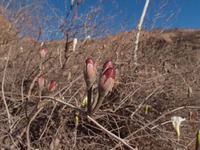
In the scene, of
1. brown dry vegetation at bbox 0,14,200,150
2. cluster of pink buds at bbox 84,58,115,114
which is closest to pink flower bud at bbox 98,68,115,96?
cluster of pink buds at bbox 84,58,115,114

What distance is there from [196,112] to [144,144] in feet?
1.76

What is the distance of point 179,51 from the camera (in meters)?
3.55

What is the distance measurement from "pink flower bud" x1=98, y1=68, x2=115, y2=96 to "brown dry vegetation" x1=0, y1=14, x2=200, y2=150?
0.61 metres

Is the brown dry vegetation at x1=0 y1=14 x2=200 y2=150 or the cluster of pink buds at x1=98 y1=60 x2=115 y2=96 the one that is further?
the brown dry vegetation at x1=0 y1=14 x2=200 y2=150

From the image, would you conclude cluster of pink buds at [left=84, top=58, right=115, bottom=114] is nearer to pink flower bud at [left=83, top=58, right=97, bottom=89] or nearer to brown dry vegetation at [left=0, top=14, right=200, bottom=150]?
pink flower bud at [left=83, top=58, right=97, bottom=89]

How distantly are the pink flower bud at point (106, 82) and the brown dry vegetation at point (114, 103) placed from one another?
2.01 ft

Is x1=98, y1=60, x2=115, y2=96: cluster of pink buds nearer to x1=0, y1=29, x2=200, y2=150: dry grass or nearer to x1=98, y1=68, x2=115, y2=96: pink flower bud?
x1=98, y1=68, x2=115, y2=96: pink flower bud

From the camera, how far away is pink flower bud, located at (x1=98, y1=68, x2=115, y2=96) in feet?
1.72

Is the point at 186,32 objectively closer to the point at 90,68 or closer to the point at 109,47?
the point at 109,47

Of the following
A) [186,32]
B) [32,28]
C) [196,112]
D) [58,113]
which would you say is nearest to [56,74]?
[58,113]

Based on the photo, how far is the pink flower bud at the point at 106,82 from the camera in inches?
20.7

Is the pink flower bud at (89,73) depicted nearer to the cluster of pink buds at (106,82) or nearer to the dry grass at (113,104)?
the cluster of pink buds at (106,82)

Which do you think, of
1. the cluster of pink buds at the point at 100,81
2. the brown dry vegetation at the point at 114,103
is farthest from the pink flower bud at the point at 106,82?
the brown dry vegetation at the point at 114,103

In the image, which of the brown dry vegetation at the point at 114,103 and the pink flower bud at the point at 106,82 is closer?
the pink flower bud at the point at 106,82
